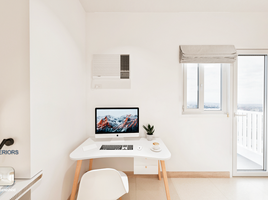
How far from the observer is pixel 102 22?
2.17 m

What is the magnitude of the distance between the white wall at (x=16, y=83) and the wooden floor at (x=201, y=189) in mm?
1316

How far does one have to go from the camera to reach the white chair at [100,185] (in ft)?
3.51

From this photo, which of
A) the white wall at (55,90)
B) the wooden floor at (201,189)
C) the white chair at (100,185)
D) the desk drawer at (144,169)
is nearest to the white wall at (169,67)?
the wooden floor at (201,189)

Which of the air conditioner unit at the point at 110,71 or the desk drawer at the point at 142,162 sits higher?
the air conditioner unit at the point at 110,71

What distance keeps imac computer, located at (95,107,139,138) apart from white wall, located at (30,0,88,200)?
1.02ft

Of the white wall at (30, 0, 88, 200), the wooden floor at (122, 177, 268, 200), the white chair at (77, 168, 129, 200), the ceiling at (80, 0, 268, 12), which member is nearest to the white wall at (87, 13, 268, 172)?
the ceiling at (80, 0, 268, 12)

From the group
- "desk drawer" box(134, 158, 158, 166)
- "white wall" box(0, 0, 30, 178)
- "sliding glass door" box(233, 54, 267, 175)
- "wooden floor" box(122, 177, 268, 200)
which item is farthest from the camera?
"sliding glass door" box(233, 54, 267, 175)

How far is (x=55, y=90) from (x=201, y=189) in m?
2.24

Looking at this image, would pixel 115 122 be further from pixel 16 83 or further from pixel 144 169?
pixel 16 83

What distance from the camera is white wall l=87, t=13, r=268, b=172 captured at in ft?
7.11

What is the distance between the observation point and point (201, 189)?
6.23 feet

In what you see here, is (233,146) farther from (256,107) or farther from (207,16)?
(207,16)

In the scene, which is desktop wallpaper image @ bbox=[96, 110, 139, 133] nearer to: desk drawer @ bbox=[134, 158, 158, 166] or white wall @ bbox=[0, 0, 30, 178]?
desk drawer @ bbox=[134, 158, 158, 166]

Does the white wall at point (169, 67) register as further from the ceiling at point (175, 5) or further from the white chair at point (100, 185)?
the white chair at point (100, 185)
